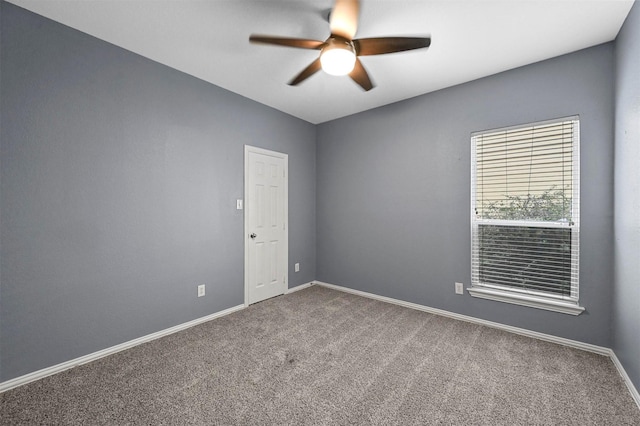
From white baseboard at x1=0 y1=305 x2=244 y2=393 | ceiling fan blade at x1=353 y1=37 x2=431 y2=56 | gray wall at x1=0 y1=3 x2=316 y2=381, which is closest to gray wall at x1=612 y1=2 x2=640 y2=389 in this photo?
ceiling fan blade at x1=353 y1=37 x2=431 y2=56

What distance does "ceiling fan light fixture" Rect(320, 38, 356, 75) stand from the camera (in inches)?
78.7

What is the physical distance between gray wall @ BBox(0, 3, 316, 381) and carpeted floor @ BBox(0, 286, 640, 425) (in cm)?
41

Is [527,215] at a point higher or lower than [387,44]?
lower

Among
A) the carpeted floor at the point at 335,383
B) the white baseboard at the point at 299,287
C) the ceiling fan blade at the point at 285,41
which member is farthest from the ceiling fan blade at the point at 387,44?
the white baseboard at the point at 299,287

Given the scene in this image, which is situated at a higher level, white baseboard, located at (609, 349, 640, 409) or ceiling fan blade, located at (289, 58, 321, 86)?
ceiling fan blade, located at (289, 58, 321, 86)

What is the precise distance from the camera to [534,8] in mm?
1977

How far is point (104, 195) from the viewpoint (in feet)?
7.84

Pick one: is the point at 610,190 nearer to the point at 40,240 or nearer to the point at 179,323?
the point at 179,323

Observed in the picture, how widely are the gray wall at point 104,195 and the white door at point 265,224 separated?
16 cm

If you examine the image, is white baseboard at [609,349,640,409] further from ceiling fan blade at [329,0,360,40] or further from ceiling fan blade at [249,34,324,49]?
ceiling fan blade at [249,34,324,49]

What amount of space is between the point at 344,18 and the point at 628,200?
7.99 ft

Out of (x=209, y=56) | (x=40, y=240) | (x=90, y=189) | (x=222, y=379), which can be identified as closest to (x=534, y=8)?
(x=209, y=56)

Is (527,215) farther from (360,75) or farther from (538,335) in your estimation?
(360,75)

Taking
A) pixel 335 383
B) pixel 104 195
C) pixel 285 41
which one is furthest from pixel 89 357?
pixel 285 41
